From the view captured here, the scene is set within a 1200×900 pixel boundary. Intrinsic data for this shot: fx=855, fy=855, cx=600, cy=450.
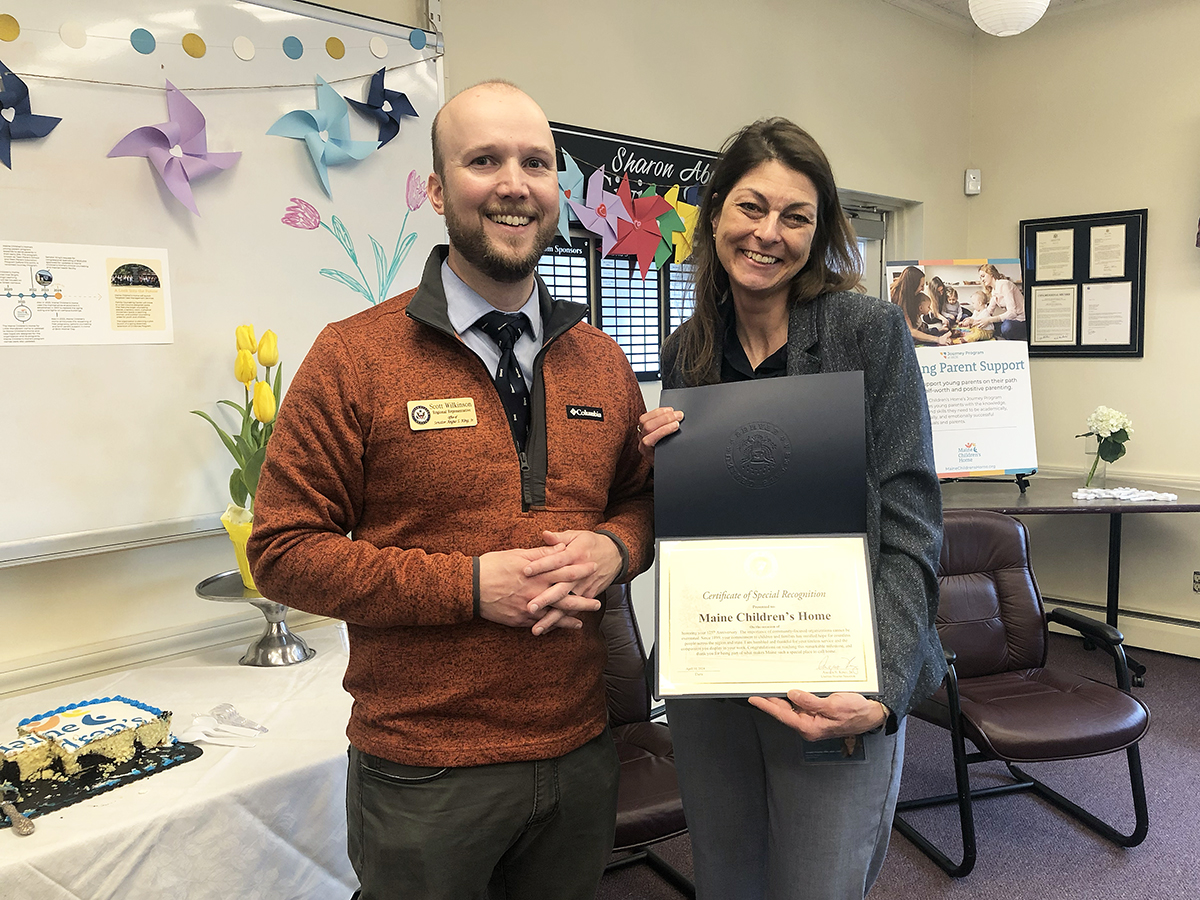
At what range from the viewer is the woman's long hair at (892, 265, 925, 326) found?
153 inches

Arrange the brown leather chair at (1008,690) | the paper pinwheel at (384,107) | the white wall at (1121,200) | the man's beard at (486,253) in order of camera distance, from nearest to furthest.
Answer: the man's beard at (486,253) < the paper pinwheel at (384,107) < the brown leather chair at (1008,690) < the white wall at (1121,200)

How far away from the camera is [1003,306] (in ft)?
12.9

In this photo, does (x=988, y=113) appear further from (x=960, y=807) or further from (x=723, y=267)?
(x=723, y=267)

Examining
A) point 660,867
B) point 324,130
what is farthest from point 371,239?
point 660,867

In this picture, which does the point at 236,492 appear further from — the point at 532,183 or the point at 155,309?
the point at 532,183

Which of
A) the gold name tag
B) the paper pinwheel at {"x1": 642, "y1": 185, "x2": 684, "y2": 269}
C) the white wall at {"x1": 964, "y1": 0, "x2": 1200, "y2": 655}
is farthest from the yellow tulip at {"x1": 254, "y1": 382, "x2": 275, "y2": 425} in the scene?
the white wall at {"x1": 964, "y1": 0, "x2": 1200, "y2": 655}

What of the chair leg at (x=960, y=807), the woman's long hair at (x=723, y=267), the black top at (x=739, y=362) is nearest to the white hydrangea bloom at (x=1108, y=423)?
the chair leg at (x=960, y=807)

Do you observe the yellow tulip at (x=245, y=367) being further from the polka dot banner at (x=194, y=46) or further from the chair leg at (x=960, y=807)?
the chair leg at (x=960, y=807)

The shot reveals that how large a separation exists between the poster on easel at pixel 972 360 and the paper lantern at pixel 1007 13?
101 centimetres

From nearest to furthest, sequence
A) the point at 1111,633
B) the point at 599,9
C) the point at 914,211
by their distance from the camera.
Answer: the point at 1111,633 → the point at 599,9 → the point at 914,211

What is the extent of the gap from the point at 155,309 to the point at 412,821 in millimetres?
1422

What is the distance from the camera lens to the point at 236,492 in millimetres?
2021

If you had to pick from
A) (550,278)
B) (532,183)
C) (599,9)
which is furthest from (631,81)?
(532,183)

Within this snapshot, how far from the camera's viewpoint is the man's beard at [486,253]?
1.23 m
